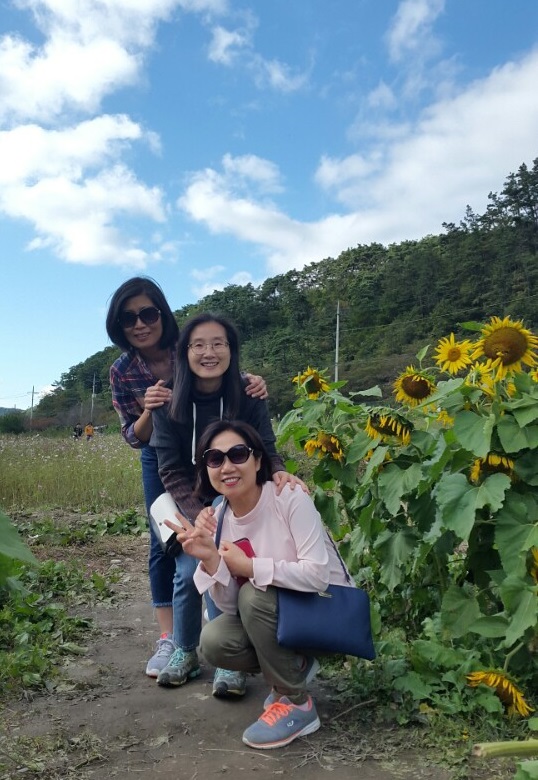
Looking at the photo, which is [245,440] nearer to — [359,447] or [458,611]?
[359,447]

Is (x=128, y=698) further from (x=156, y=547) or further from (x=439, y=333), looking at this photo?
(x=439, y=333)

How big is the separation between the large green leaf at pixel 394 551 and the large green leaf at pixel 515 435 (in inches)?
22.0

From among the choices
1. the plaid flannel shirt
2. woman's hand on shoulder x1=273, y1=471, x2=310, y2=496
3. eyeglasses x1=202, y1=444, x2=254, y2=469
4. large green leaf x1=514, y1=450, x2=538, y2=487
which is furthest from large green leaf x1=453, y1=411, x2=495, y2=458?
the plaid flannel shirt

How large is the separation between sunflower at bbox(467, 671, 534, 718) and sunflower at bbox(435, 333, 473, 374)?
3.14 feet

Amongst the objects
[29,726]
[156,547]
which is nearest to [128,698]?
[29,726]

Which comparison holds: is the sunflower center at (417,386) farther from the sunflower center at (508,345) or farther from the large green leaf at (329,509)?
the large green leaf at (329,509)

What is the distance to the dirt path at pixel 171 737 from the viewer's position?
83.7 inches

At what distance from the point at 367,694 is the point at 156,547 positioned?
104 cm

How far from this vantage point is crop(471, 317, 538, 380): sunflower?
2.20m

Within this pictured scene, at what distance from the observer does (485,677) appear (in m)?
2.19

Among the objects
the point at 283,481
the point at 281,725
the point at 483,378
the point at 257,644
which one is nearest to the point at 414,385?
the point at 483,378

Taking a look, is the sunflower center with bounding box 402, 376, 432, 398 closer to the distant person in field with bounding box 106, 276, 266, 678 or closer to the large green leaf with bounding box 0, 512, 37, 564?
the distant person in field with bounding box 106, 276, 266, 678

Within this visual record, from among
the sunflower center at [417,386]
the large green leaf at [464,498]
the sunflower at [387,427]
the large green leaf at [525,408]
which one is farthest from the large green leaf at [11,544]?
the sunflower center at [417,386]

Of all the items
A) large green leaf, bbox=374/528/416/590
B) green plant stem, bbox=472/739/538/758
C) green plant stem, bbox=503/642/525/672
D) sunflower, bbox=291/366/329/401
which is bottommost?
green plant stem, bbox=503/642/525/672
